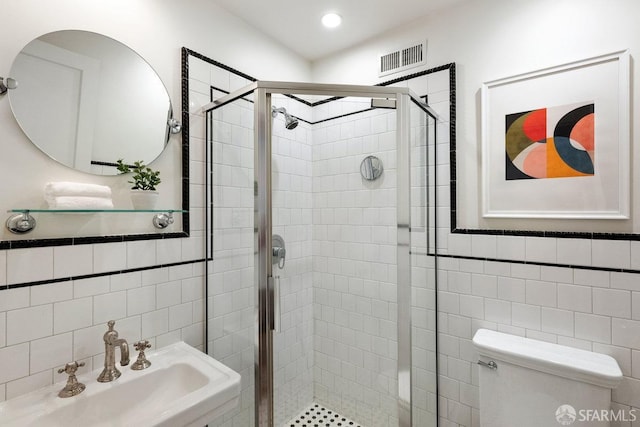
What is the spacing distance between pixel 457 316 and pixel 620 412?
2.36ft

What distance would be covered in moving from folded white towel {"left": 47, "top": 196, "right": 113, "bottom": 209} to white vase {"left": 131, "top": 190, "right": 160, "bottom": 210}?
0.45 ft

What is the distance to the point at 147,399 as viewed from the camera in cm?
127

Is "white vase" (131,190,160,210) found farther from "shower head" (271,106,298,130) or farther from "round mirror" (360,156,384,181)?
"round mirror" (360,156,384,181)

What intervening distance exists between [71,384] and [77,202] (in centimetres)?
66

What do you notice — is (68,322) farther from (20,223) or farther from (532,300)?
(532,300)

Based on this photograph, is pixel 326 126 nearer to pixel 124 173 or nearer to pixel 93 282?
pixel 124 173

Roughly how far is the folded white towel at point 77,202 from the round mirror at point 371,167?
1.05 meters

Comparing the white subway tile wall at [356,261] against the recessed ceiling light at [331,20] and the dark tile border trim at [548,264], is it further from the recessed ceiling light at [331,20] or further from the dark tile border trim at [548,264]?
the recessed ceiling light at [331,20]

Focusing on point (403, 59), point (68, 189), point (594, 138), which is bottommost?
point (68, 189)

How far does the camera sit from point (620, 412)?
135 cm

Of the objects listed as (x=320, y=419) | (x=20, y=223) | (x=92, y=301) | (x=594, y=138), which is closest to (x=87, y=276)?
(x=92, y=301)

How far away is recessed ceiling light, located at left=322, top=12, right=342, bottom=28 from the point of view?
1822 millimetres

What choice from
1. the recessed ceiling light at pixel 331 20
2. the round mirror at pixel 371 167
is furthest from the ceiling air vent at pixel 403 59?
the round mirror at pixel 371 167

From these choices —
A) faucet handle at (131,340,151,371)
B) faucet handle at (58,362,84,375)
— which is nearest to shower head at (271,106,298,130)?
faucet handle at (131,340,151,371)
